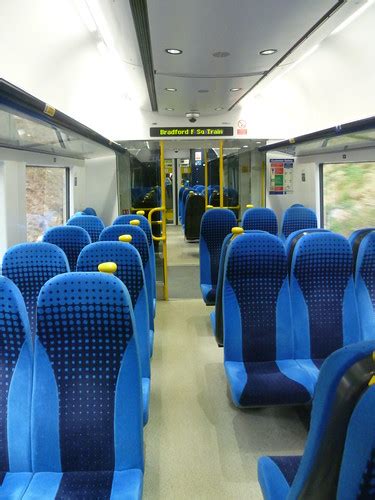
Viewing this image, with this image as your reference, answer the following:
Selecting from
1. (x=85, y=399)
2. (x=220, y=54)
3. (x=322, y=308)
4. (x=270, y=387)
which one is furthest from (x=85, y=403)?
(x=220, y=54)

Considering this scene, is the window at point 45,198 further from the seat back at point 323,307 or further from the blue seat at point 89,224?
the seat back at point 323,307

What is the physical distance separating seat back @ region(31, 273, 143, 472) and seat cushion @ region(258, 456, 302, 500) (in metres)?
0.49

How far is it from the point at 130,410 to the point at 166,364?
237 centimetres

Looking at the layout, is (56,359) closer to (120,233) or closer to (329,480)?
(329,480)

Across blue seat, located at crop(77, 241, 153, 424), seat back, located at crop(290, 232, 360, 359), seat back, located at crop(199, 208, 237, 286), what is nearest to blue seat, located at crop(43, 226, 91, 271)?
blue seat, located at crop(77, 241, 153, 424)

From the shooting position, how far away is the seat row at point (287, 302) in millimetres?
2902

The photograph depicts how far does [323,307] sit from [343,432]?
7.19 ft

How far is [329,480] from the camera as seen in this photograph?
914mm

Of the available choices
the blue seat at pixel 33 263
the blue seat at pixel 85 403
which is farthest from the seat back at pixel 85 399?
the blue seat at pixel 33 263

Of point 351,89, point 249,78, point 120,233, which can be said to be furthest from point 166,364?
point 351,89

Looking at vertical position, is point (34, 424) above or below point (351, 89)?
below

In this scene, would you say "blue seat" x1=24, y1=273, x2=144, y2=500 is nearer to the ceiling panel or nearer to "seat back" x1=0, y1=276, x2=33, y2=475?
"seat back" x1=0, y1=276, x2=33, y2=475

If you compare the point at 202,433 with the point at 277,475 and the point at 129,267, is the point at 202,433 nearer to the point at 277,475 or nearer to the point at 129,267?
the point at 129,267

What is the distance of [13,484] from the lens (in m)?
1.68
